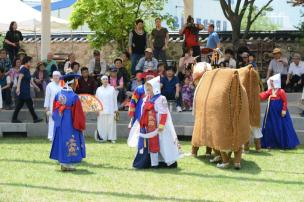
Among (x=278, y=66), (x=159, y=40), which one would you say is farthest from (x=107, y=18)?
(x=278, y=66)

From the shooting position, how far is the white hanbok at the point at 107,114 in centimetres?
1725

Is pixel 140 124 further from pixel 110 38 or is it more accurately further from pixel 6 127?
pixel 110 38

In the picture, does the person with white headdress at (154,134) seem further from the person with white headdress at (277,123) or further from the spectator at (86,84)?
the spectator at (86,84)

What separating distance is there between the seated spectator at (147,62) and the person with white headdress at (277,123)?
4.56 m

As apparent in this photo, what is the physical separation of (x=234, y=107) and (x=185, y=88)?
5.85 metres

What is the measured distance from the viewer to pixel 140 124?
42.8ft

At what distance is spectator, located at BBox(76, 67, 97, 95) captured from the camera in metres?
18.5

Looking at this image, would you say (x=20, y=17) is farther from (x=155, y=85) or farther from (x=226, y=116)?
(x=226, y=116)

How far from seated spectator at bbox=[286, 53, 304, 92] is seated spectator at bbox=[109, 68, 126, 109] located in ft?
15.6

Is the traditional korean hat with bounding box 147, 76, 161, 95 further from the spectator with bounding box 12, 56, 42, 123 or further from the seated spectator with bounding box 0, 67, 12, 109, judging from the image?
the seated spectator with bounding box 0, 67, 12, 109

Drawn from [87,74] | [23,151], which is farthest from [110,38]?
[23,151]

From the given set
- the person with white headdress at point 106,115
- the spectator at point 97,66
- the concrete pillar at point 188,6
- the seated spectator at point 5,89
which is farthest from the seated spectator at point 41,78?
the concrete pillar at point 188,6

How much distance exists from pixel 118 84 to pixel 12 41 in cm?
417

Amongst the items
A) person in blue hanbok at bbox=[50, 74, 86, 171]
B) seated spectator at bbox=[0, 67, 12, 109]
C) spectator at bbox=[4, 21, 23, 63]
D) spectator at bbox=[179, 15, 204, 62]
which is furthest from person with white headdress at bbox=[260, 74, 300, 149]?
spectator at bbox=[4, 21, 23, 63]
